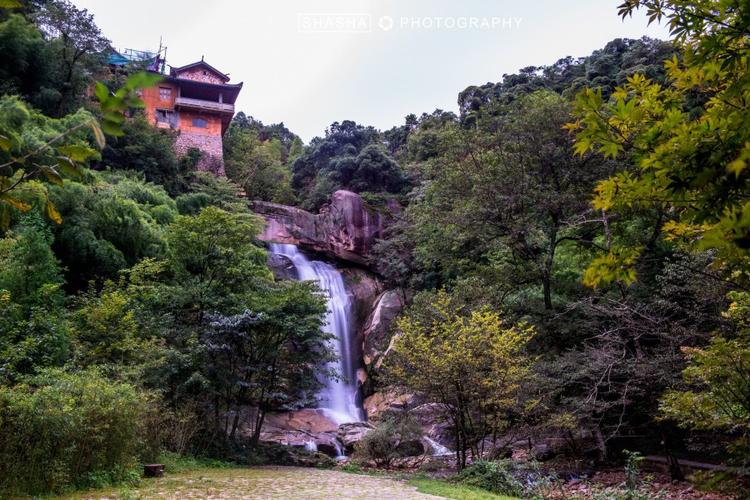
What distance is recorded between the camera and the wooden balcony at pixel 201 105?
2770 centimetres

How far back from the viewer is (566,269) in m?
13.7

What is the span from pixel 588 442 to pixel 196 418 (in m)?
9.15

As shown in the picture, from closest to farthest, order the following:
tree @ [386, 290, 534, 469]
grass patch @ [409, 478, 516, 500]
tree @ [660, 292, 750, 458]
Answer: tree @ [660, 292, 750, 458], grass patch @ [409, 478, 516, 500], tree @ [386, 290, 534, 469]

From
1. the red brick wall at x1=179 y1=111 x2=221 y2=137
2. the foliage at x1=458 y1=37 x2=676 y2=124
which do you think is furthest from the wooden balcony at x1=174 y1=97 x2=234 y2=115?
the foliage at x1=458 y1=37 x2=676 y2=124

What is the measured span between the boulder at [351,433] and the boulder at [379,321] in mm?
3829

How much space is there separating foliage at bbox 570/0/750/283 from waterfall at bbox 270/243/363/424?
46.4 ft

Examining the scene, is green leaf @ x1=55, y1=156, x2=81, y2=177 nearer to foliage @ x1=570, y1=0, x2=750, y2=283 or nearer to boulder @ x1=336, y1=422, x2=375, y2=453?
foliage @ x1=570, y1=0, x2=750, y2=283

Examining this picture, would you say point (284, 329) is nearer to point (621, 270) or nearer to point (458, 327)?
point (458, 327)

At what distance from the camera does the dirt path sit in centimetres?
615

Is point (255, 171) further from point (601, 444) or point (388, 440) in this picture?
point (601, 444)

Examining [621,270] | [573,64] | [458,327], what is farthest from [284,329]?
[573,64]

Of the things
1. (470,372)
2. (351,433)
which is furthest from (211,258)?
(351,433)

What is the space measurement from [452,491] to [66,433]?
18.0 ft

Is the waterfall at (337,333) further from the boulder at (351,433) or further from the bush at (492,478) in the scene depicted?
the bush at (492,478)
